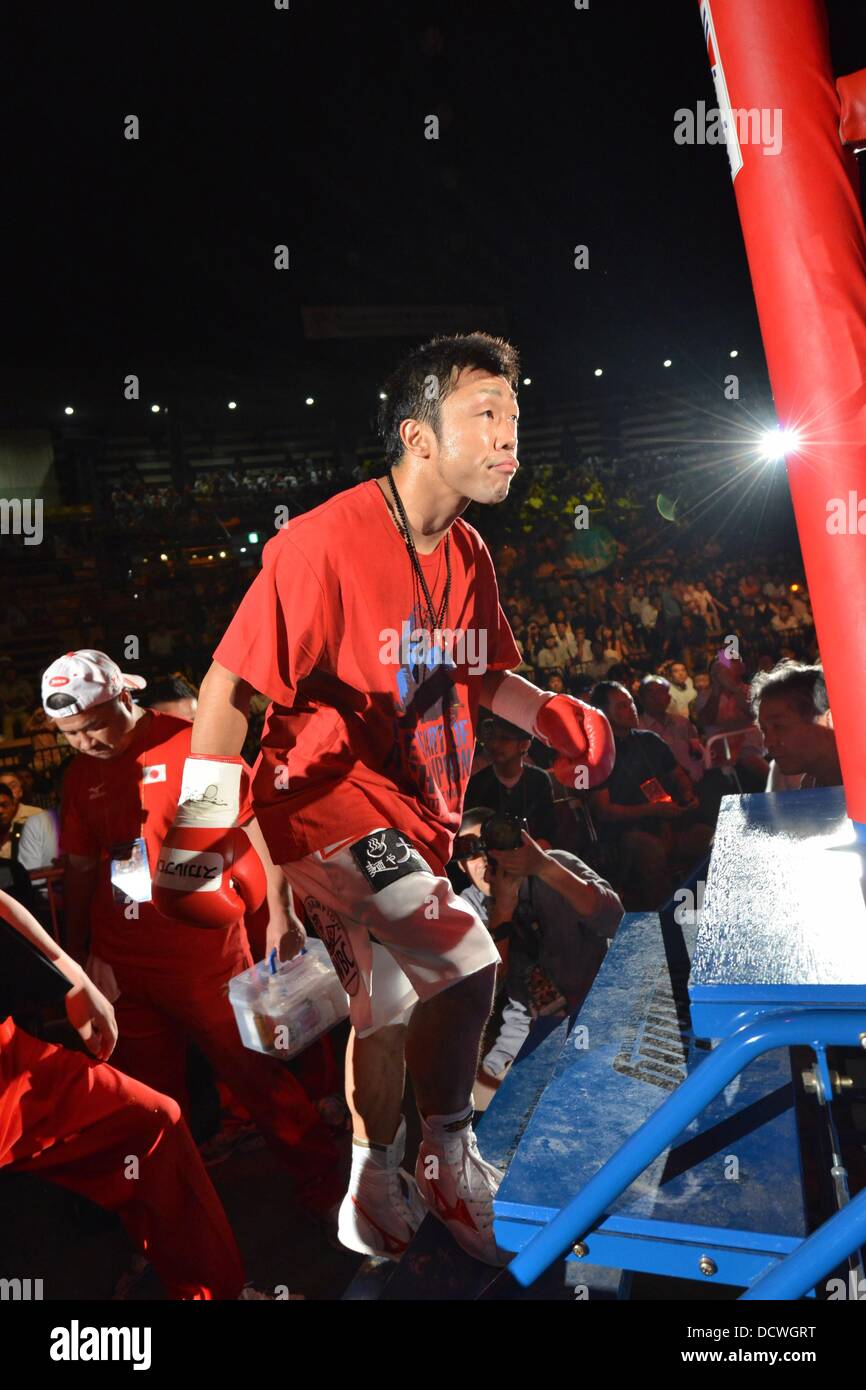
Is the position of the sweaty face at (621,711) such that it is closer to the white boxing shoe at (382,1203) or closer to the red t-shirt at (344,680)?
the red t-shirt at (344,680)

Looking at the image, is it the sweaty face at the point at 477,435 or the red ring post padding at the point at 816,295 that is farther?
the sweaty face at the point at 477,435

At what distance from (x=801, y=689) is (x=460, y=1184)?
2.05 meters

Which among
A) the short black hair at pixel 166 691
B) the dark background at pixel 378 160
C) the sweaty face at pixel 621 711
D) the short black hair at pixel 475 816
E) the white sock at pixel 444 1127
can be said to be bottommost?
the white sock at pixel 444 1127

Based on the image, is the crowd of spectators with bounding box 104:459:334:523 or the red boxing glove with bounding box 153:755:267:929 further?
the crowd of spectators with bounding box 104:459:334:523

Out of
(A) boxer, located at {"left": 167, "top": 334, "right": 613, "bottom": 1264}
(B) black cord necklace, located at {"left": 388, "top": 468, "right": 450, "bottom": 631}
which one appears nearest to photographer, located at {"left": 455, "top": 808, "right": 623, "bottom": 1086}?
(A) boxer, located at {"left": 167, "top": 334, "right": 613, "bottom": 1264}

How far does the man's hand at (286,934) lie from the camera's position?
2.19 m

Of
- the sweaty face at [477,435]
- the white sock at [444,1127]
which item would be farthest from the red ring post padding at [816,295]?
the white sock at [444,1127]

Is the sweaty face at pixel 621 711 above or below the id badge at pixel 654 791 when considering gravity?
above

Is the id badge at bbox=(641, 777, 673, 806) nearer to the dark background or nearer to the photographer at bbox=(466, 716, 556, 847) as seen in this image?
the photographer at bbox=(466, 716, 556, 847)

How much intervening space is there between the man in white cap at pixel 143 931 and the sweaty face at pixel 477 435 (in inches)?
43.0

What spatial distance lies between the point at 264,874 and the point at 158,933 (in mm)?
457

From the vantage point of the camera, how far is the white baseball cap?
236 centimetres

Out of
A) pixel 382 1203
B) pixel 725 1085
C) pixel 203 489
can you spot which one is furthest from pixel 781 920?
pixel 203 489

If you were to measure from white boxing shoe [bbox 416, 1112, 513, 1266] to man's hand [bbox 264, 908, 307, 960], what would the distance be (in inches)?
21.3
